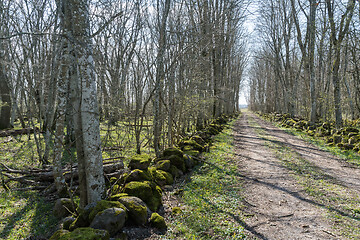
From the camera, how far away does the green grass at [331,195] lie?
11.7 feet

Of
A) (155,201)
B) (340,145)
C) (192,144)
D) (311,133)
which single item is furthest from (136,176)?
(311,133)

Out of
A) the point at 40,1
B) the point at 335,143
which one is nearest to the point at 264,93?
the point at 335,143

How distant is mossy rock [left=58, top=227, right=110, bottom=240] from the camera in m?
2.63

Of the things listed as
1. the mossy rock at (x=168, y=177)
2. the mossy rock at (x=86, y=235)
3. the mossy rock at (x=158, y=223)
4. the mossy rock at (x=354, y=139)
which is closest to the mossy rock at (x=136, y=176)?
the mossy rock at (x=168, y=177)

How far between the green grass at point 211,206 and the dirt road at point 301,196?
25 centimetres

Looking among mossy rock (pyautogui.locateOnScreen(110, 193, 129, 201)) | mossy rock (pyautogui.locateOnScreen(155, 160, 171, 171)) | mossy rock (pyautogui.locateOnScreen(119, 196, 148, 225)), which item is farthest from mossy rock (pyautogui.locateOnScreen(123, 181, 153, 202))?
mossy rock (pyautogui.locateOnScreen(155, 160, 171, 171))

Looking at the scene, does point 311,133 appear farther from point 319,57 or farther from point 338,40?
point 319,57

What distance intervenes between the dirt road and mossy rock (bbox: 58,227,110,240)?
2.31 metres

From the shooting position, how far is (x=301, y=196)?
466cm

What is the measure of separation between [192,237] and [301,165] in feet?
16.5

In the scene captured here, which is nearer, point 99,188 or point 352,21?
point 99,188

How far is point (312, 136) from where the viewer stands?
12164 millimetres

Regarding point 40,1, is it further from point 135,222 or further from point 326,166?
point 326,166

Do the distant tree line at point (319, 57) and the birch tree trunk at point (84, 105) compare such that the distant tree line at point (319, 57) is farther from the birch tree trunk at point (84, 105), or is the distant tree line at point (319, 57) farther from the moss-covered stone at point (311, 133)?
the birch tree trunk at point (84, 105)
